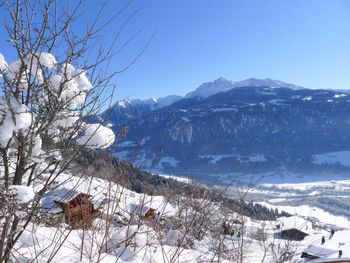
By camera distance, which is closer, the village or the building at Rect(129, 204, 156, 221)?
the village

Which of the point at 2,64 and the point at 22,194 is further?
the point at 2,64

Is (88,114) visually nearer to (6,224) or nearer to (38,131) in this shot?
(38,131)

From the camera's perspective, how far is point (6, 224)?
342 centimetres

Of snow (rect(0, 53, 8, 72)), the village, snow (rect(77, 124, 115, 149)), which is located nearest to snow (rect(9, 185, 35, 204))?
the village

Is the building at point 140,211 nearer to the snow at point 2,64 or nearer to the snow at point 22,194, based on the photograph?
the snow at point 22,194

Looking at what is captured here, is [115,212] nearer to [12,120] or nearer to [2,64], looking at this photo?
[12,120]

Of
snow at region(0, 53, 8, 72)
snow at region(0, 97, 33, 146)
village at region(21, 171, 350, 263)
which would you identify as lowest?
village at region(21, 171, 350, 263)

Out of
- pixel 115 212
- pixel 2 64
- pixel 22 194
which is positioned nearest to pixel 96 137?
pixel 115 212

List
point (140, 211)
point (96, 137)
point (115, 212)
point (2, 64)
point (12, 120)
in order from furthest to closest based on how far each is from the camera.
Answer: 1. point (140, 211)
2. point (115, 212)
3. point (96, 137)
4. point (2, 64)
5. point (12, 120)

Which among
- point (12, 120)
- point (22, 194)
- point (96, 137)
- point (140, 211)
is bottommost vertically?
point (140, 211)

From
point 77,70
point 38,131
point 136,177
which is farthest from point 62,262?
point 77,70

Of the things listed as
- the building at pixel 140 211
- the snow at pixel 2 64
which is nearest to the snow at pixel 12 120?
the snow at pixel 2 64

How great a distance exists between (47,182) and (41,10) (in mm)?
1353

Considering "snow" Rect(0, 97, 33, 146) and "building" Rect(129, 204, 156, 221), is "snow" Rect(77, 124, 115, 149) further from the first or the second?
"building" Rect(129, 204, 156, 221)
